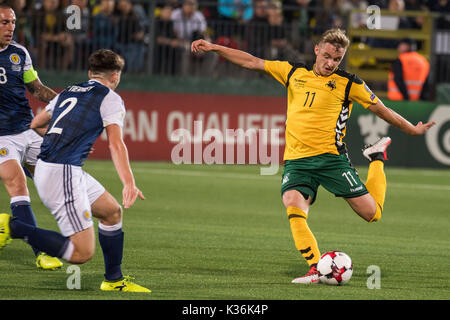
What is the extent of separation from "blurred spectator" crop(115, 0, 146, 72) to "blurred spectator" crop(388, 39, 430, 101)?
5.25 metres

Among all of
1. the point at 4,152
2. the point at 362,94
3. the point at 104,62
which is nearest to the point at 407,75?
the point at 362,94

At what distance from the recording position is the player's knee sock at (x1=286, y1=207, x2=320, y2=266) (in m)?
8.09

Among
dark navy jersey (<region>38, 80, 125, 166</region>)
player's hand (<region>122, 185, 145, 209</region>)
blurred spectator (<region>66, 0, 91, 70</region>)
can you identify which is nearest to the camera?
player's hand (<region>122, 185, 145, 209</region>)

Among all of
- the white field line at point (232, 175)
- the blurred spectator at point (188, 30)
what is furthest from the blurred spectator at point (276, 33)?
the white field line at point (232, 175)

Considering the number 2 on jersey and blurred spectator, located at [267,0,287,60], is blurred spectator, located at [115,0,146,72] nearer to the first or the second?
blurred spectator, located at [267,0,287,60]

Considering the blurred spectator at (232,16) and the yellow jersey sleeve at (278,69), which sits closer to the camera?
the yellow jersey sleeve at (278,69)

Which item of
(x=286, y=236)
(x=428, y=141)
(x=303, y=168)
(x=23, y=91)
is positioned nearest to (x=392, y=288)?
(x=303, y=168)

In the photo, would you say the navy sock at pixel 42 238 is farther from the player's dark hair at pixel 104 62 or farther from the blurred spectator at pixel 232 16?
the blurred spectator at pixel 232 16

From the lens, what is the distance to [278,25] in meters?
19.0

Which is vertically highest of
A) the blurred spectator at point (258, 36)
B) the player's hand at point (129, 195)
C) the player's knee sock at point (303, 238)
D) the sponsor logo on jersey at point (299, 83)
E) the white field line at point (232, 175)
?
the sponsor logo on jersey at point (299, 83)

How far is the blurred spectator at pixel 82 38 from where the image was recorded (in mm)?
18234

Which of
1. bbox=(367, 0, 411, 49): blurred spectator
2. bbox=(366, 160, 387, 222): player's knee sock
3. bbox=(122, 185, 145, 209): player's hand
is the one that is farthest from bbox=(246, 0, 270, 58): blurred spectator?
bbox=(122, 185, 145, 209): player's hand

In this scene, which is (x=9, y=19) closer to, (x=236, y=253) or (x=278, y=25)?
(x=236, y=253)

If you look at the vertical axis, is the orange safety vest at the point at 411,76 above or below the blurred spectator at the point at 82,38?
below
